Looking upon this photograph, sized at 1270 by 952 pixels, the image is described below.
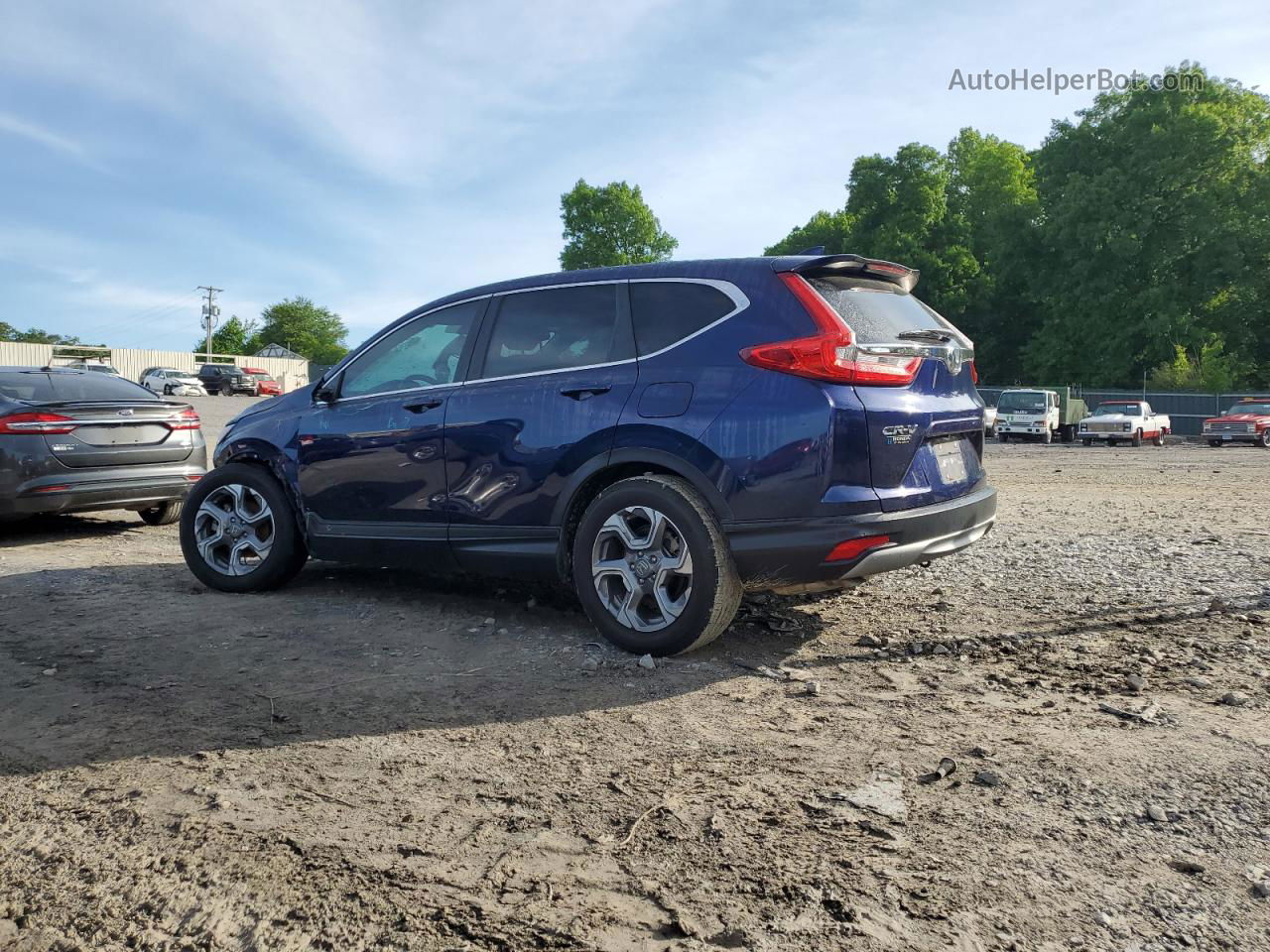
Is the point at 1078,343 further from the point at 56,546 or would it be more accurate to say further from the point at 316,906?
the point at 316,906

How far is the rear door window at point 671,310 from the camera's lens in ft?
15.1

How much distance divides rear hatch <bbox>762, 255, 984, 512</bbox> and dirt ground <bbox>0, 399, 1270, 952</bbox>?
0.82 meters

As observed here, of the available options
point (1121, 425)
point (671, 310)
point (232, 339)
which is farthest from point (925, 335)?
point (232, 339)

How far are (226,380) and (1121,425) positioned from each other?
4710 centimetres

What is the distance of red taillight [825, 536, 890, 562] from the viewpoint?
4180 millimetres

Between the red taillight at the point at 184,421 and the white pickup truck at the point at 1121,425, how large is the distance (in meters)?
29.9

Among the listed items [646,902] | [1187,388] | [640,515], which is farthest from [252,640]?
[1187,388]

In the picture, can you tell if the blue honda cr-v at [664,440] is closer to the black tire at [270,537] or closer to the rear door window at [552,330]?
the rear door window at [552,330]

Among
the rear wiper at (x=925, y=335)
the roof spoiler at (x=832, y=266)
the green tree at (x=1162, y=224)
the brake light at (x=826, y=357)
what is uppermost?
the green tree at (x=1162, y=224)

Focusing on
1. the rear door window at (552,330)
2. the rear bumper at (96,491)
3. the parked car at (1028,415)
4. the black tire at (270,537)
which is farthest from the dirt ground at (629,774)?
the parked car at (1028,415)

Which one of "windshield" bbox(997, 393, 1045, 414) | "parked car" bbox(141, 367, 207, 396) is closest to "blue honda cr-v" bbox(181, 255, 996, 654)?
"windshield" bbox(997, 393, 1045, 414)

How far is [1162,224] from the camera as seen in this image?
46.2 metres

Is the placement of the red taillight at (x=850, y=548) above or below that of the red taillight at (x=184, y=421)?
below

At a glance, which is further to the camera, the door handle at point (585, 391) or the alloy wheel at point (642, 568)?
the door handle at point (585, 391)
